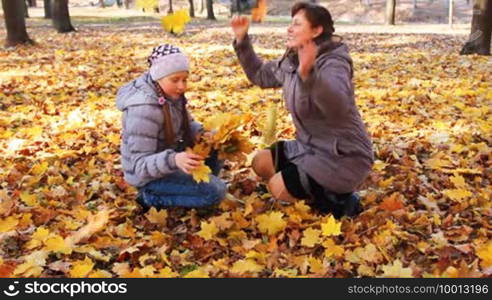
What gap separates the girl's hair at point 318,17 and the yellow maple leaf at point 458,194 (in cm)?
147

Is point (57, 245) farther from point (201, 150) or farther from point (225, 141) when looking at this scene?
point (225, 141)

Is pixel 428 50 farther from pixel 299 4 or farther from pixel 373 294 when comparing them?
pixel 373 294

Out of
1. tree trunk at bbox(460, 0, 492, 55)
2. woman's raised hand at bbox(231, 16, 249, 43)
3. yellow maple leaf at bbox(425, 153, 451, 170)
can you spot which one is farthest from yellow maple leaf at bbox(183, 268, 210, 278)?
tree trunk at bbox(460, 0, 492, 55)

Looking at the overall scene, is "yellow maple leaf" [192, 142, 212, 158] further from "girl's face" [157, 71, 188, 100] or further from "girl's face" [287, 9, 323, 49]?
"girl's face" [287, 9, 323, 49]

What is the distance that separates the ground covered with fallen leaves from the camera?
2998 millimetres

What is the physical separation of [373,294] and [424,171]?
2087 mm

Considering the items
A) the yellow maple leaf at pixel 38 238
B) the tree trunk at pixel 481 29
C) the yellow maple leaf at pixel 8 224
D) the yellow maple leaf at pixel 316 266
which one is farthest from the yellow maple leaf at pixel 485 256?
the tree trunk at pixel 481 29

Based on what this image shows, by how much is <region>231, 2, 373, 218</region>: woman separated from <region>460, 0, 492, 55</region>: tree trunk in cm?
839

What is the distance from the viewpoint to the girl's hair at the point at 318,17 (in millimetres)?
3258

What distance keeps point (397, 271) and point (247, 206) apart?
1.23m

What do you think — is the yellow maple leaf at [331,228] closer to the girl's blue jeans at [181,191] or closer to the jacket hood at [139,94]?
the girl's blue jeans at [181,191]

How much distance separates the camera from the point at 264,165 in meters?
3.98

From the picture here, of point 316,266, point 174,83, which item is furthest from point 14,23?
point 316,266

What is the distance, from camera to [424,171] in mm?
4469
